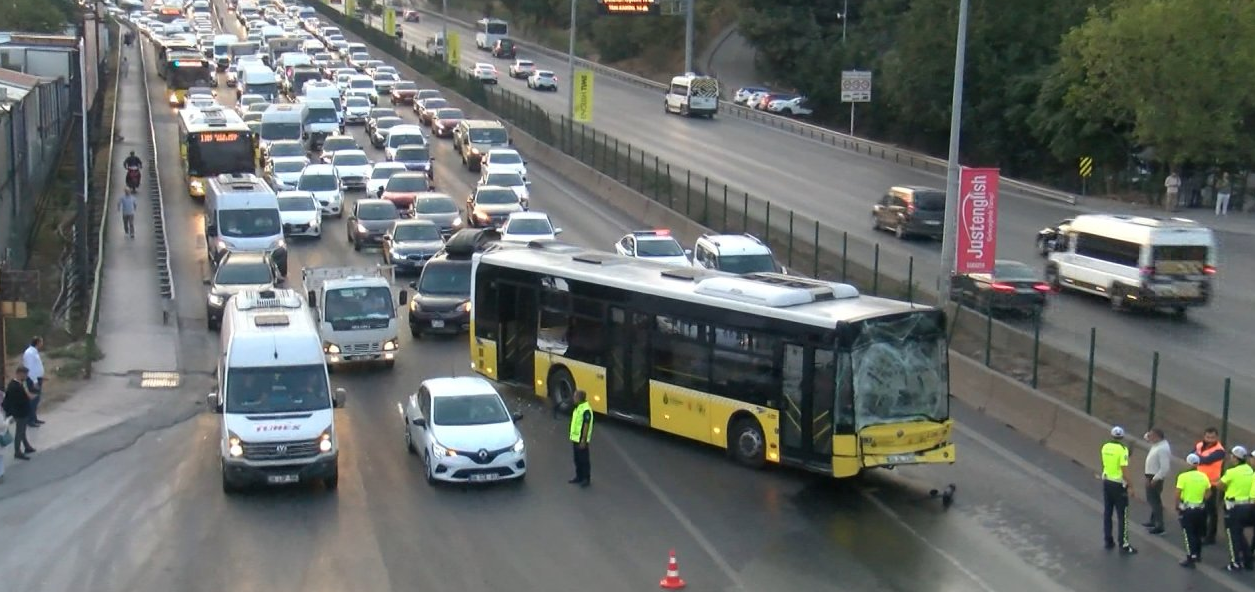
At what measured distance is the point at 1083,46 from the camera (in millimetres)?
64812

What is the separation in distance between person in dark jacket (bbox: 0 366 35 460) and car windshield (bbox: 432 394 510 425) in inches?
237

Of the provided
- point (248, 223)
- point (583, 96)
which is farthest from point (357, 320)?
point (583, 96)

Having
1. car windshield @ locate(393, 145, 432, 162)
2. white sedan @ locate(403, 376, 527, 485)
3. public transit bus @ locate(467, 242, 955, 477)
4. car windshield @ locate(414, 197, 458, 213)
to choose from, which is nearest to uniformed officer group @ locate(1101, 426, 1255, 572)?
public transit bus @ locate(467, 242, 955, 477)

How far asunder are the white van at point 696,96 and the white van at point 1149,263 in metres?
42.8

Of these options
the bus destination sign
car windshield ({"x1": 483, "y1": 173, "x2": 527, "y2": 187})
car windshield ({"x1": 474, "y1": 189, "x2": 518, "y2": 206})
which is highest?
the bus destination sign

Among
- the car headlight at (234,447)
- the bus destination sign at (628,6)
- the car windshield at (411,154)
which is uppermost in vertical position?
the bus destination sign at (628,6)

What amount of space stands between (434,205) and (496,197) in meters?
2.59

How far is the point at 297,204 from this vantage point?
142ft

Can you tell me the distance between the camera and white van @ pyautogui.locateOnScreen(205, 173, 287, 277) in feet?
122

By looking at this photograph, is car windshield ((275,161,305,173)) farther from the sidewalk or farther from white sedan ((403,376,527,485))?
white sedan ((403,376,527,485))

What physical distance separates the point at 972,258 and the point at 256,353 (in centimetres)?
1506

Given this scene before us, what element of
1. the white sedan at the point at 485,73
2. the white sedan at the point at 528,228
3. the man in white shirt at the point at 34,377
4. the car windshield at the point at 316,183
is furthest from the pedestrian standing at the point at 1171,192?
the white sedan at the point at 485,73

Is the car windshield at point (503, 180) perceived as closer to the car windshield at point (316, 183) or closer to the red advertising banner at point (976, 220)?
the car windshield at point (316, 183)

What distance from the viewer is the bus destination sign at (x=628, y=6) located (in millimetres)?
84312
